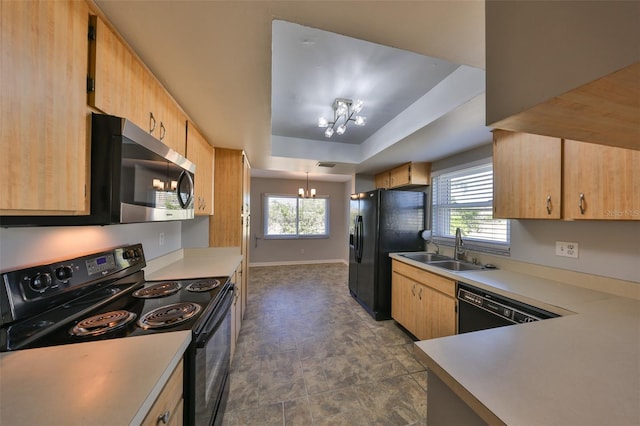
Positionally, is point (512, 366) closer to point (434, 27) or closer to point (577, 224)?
point (434, 27)

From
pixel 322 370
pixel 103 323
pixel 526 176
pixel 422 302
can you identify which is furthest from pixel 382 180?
pixel 103 323

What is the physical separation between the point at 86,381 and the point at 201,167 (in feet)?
6.14

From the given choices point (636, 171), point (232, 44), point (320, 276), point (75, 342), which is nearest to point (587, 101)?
point (636, 171)

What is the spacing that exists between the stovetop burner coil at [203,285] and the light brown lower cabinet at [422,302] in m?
1.91

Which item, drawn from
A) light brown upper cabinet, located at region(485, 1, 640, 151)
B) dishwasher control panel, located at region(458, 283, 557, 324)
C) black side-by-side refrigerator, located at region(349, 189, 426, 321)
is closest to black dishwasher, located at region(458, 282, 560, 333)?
dishwasher control panel, located at region(458, 283, 557, 324)

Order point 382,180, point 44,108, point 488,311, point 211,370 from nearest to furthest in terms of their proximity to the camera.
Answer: point 44,108, point 211,370, point 488,311, point 382,180

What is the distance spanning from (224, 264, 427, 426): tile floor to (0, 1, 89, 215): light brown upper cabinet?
5.50 feet

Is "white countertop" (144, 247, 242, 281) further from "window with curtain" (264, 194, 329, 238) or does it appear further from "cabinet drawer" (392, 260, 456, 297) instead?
"window with curtain" (264, 194, 329, 238)

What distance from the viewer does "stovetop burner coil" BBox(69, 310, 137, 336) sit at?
90cm

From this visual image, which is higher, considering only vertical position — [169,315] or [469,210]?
[469,210]

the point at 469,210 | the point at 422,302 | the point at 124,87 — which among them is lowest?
the point at 422,302

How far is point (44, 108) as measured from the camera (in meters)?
0.69

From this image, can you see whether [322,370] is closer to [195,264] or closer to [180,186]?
[195,264]

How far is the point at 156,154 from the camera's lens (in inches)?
46.5
